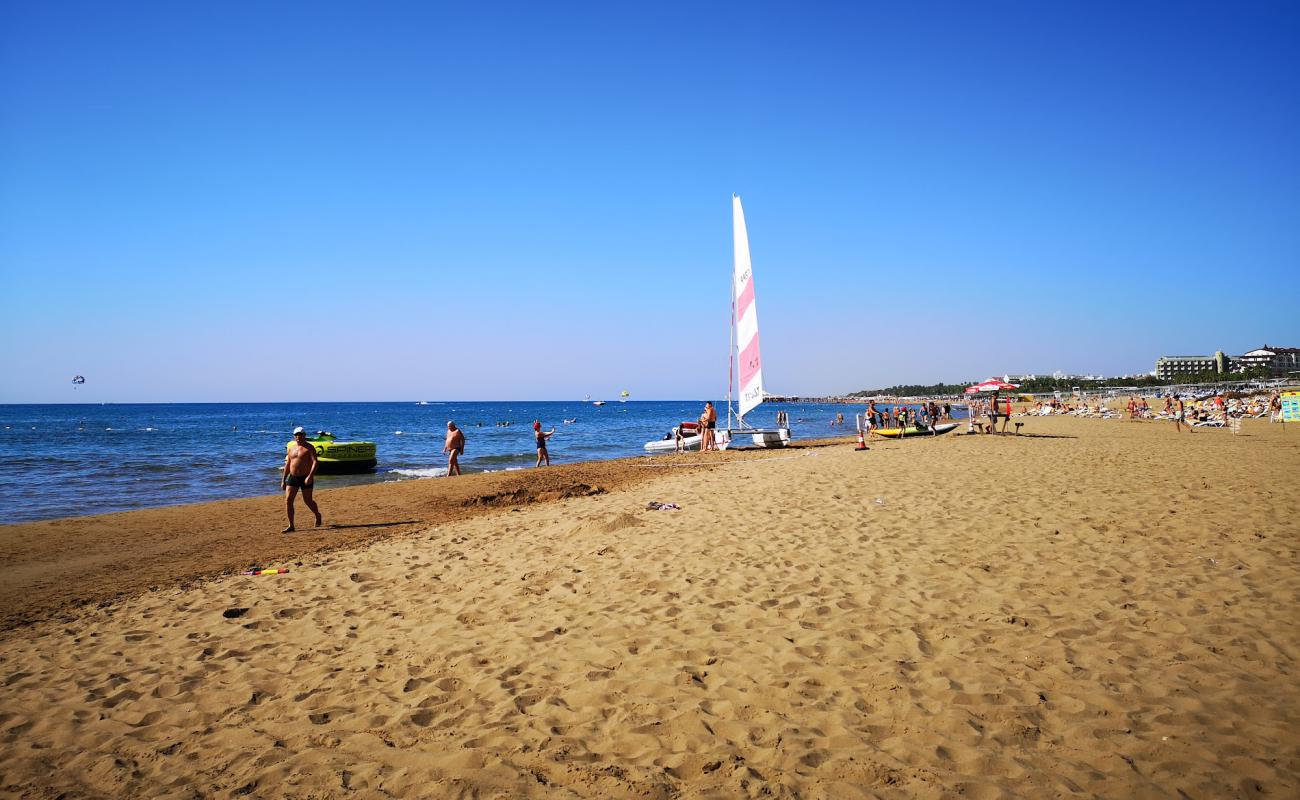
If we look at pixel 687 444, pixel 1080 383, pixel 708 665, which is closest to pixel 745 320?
pixel 687 444

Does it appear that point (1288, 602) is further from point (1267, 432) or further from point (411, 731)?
point (1267, 432)

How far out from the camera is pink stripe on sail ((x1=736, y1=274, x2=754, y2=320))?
21781 mm

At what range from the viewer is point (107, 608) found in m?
6.85

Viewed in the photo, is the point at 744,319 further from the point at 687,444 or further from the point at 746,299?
the point at 687,444

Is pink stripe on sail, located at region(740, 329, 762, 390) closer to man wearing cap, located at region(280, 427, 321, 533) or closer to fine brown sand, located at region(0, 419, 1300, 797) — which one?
fine brown sand, located at region(0, 419, 1300, 797)

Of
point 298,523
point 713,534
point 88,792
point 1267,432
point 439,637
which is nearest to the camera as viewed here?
point 88,792

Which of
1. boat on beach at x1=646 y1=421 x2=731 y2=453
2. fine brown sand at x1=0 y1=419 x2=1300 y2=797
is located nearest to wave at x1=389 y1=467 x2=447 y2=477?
boat on beach at x1=646 y1=421 x2=731 y2=453

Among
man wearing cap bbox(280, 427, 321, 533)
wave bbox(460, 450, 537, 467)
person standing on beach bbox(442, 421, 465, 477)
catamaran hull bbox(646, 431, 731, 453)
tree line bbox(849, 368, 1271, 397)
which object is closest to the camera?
man wearing cap bbox(280, 427, 321, 533)

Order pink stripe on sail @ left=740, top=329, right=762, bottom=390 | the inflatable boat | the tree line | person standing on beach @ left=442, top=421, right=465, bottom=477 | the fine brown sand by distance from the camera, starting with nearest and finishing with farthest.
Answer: the fine brown sand → person standing on beach @ left=442, top=421, right=465, bottom=477 → the inflatable boat → pink stripe on sail @ left=740, top=329, right=762, bottom=390 → the tree line

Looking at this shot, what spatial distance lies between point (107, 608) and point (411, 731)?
5256mm

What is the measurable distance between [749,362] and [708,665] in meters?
18.3

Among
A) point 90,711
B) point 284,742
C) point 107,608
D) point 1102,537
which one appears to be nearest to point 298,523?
point 107,608

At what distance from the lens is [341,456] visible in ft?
72.2

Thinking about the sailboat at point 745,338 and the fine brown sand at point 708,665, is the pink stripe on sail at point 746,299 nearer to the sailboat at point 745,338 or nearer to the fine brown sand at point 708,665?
the sailboat at point 745,338
